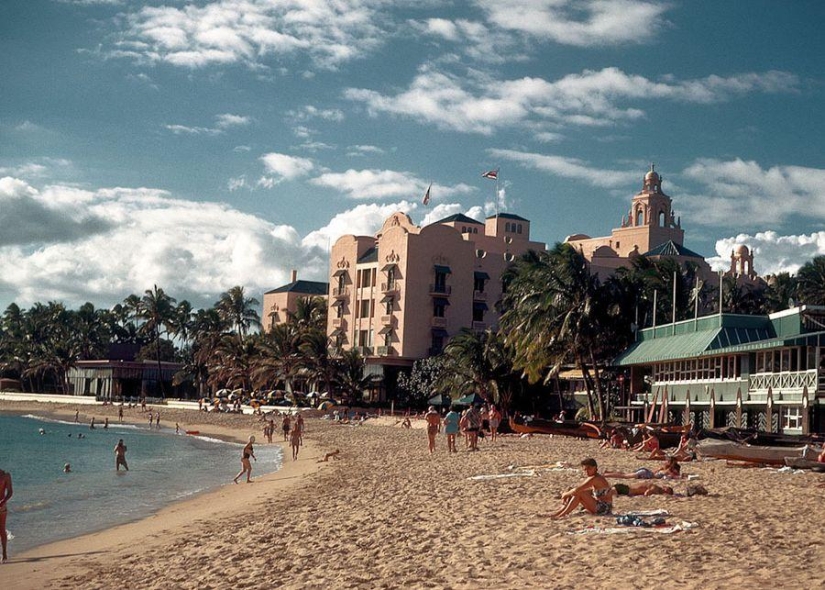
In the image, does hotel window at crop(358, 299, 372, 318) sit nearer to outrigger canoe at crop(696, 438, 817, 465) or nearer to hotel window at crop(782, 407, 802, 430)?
hotel window at crop(782, 407, 802, 430)

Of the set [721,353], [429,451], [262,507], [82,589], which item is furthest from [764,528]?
[721,353]

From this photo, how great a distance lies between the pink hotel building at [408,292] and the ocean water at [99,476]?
62.9 feet

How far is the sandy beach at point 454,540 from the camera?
977 centimetres

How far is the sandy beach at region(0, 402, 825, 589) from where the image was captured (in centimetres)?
977

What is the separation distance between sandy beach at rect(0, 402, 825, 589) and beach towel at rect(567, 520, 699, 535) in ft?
0.25

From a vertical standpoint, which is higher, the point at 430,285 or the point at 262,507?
the point at 430,285

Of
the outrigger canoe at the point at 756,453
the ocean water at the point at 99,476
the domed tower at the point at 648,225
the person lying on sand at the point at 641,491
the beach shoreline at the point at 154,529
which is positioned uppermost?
the domed tower at the point at 648,225

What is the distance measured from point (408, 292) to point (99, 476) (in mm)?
38733

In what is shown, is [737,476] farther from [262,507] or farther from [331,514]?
[262,507]

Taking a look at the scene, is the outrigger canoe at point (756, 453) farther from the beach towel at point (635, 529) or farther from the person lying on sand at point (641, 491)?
the beach towel at point (635, 529)

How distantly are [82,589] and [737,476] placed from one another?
13.6 meters

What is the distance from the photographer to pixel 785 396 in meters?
33.2

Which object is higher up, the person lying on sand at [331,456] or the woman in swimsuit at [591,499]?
the woman in swimsuit at [591,499]

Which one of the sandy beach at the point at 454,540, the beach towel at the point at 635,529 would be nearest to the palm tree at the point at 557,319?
the sandy beach at the point at 454,540
